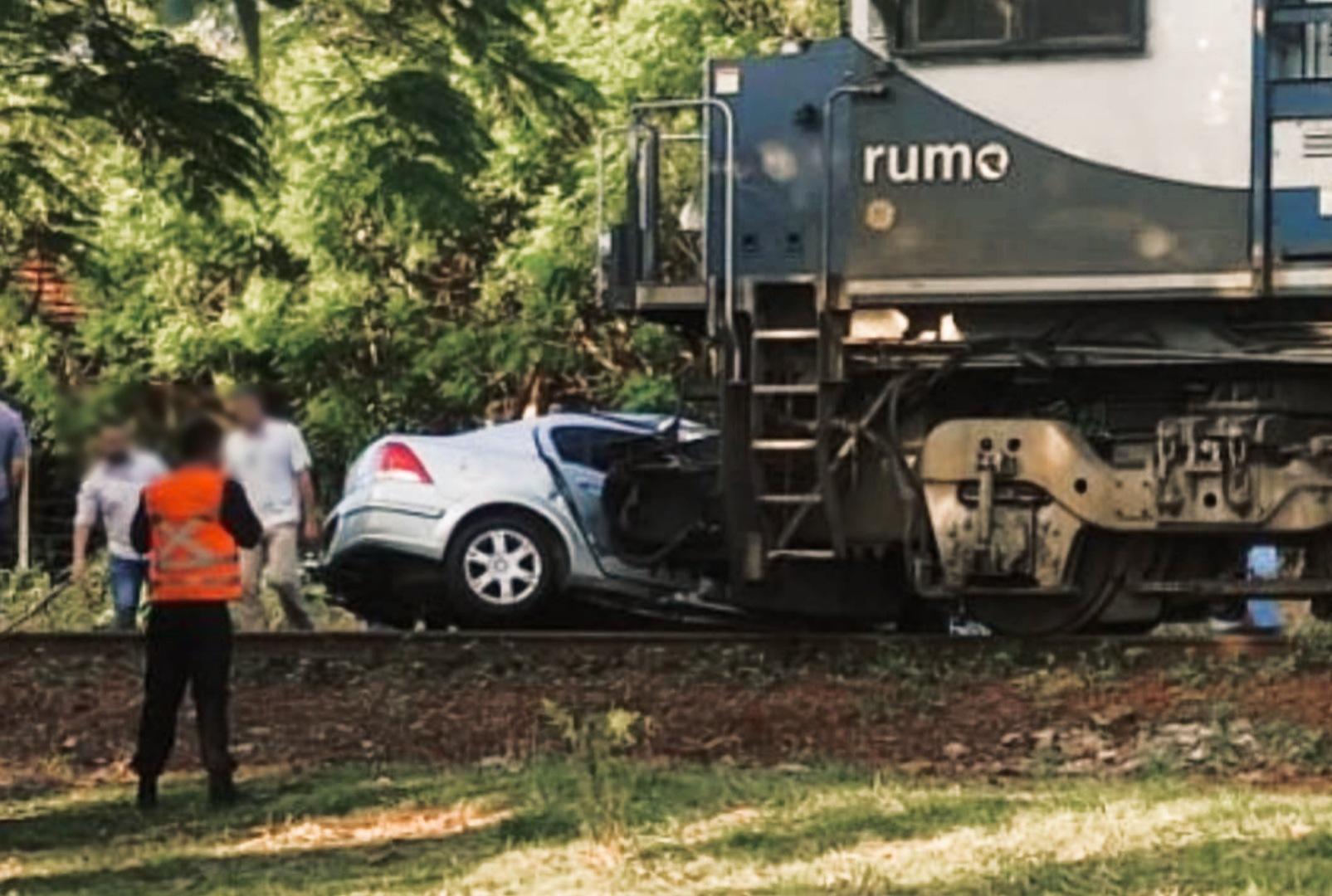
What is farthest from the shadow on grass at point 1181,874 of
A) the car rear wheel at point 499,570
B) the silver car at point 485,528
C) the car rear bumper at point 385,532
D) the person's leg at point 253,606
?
the car rear bumper at point 385,532

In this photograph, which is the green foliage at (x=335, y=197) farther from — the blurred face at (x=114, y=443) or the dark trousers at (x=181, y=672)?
the dark trousers at (x=181, y=672)

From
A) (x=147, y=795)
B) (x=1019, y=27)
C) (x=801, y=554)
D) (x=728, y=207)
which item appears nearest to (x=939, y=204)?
(x=1019, y=27)

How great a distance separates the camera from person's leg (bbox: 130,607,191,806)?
27.0 feet

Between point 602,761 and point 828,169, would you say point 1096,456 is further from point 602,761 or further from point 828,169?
point 602,761

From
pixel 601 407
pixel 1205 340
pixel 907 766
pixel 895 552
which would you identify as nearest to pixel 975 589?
pixel 895 552

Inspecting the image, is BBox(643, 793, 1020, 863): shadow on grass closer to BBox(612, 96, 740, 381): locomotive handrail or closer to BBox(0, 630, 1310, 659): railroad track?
BBox(0, 630, 1310, 659): railroad track

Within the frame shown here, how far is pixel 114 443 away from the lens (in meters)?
3.97

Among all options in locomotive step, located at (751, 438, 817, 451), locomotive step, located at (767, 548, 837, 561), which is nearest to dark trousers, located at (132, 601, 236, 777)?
locomotive step, located at (751, 438, 817, 451)

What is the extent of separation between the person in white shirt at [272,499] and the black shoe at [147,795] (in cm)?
91

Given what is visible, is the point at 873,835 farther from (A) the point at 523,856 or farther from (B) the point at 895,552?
(B) the point at 895,552

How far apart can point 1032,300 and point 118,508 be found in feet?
14.2

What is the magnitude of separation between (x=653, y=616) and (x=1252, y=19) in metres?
4.97

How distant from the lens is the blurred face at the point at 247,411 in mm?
4246

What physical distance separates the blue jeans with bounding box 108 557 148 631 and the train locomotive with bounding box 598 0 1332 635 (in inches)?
146
